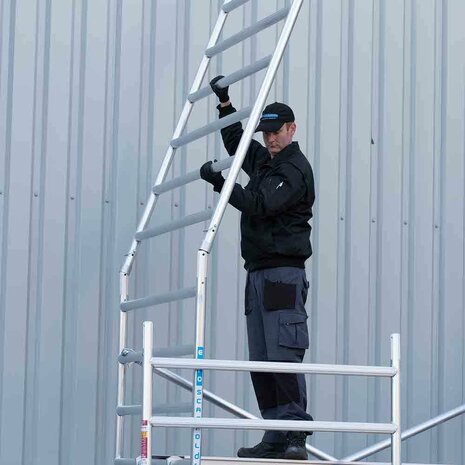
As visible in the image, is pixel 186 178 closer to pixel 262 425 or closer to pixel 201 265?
pixel 201 265

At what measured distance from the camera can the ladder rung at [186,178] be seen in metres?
5.70

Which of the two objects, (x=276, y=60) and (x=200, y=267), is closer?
(x=200, y=267)

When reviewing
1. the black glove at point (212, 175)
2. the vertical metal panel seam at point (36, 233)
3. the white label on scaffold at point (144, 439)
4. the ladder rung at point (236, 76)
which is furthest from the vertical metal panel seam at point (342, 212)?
the white label on scaffold at point (144, 439)

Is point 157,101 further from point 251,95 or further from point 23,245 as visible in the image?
point 23,245

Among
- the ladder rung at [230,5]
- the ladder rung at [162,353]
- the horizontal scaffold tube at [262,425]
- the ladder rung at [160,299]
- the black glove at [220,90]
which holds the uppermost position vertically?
the ladder rung at [230,5]

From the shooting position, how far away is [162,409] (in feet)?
19.2

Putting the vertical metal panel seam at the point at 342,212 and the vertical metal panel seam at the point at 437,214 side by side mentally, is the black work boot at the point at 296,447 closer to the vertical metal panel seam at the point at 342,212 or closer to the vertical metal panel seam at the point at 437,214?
the vertical metal panel seam at the point at 342,212

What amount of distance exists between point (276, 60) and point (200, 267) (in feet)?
3.35

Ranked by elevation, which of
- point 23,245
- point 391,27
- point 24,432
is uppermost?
point 391,27

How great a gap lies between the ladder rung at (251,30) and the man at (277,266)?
0.38 metres

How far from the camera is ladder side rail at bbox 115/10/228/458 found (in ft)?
21.0

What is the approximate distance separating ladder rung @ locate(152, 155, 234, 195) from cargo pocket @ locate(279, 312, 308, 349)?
0.72 meters

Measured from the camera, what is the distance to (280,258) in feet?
19.6

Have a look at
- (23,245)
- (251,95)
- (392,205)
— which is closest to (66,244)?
(23,245)
